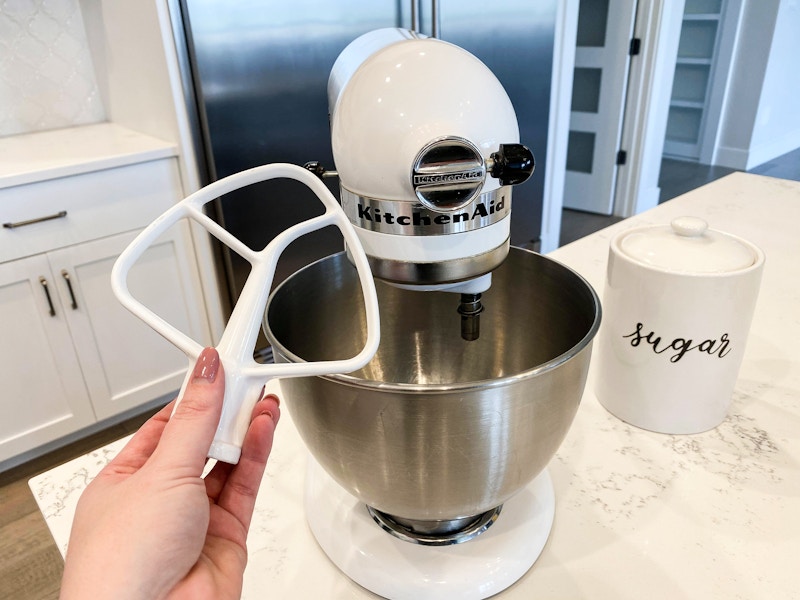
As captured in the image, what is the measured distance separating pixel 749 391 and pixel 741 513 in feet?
0.71

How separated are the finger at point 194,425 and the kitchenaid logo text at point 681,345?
0.43 metres

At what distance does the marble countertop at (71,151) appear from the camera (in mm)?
1492

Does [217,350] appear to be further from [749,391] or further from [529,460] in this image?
[749,391]

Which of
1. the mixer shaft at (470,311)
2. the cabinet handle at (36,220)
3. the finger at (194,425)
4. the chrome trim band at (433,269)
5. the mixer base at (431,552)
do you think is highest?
the chrome trim band at (433,269)

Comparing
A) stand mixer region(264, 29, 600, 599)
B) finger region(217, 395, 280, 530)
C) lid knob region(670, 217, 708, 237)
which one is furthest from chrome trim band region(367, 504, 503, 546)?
lid knob region(670, 217, 708, 237)

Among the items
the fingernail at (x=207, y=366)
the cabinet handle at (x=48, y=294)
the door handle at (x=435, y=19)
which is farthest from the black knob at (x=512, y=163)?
the door handle at (x=435, y=19)

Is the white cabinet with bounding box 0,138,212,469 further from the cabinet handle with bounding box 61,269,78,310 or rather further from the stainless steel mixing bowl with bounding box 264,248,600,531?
the stainless steel mixing bowl with bounding box 264,248,600,531

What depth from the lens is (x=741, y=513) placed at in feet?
1.83

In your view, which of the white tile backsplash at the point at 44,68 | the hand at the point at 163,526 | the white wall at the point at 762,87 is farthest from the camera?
the white wall at the point at 762,87

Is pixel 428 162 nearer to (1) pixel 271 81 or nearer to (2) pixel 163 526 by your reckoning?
(2) pixel 163 526

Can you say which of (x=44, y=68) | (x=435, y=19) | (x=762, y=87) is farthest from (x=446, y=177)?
(x=762, y=87)

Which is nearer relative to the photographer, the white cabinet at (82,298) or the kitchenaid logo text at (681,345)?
the kitchenaid logo text at (681,345)

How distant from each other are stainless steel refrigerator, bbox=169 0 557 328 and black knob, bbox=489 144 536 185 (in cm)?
141

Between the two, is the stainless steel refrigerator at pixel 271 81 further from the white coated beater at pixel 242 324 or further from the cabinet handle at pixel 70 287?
the white coated beater at pixel 242 324
